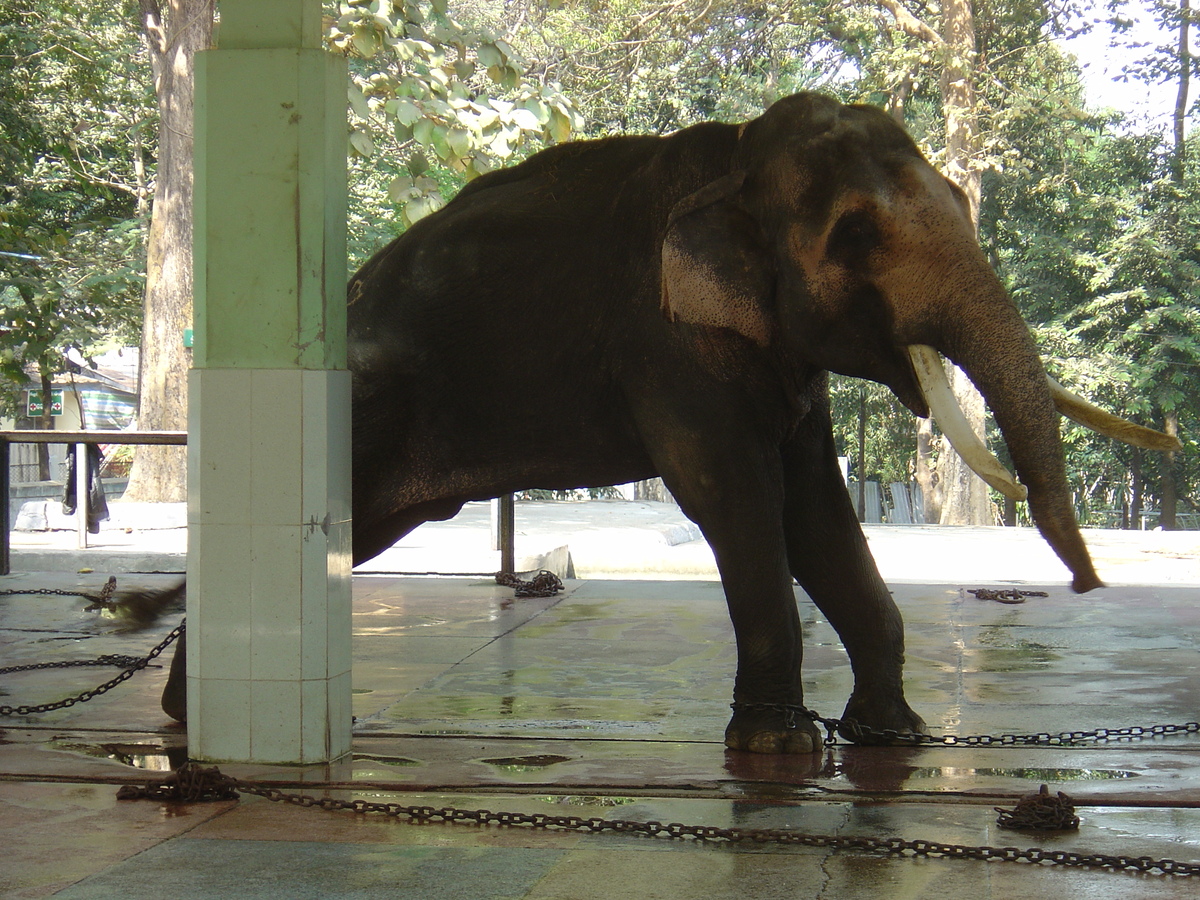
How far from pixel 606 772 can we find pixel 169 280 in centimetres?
1359

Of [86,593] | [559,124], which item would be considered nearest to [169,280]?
[86,593]

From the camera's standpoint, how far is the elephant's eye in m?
4.72

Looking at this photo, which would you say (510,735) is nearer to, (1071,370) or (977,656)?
(977,656)

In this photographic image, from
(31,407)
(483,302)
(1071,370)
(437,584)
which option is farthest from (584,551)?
(31,407)

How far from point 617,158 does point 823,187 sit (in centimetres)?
107

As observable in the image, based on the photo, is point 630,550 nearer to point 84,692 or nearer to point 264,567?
point 84,692

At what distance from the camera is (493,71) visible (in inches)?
285

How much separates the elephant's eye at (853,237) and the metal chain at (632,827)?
6.41 ft

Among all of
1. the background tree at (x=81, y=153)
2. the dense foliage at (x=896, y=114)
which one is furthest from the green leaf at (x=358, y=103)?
the dense foliage at (x=896, y=114)

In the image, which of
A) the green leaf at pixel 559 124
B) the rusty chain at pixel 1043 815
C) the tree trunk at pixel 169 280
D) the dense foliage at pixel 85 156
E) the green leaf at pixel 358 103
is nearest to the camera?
the rusty chain at pixel 1043 815

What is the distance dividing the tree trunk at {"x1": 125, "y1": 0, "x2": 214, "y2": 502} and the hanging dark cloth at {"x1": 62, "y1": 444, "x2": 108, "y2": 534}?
3.28 meters

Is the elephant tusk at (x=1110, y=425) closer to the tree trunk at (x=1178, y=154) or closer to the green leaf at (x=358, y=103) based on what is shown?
the green leaf at (x=358, y=103)

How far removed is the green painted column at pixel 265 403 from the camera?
4.57 meters

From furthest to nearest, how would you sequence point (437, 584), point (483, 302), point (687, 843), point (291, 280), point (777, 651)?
point (437, 584)
point (483, 302)
point (777, 651)
point (291, 280)
point (687, 843)
